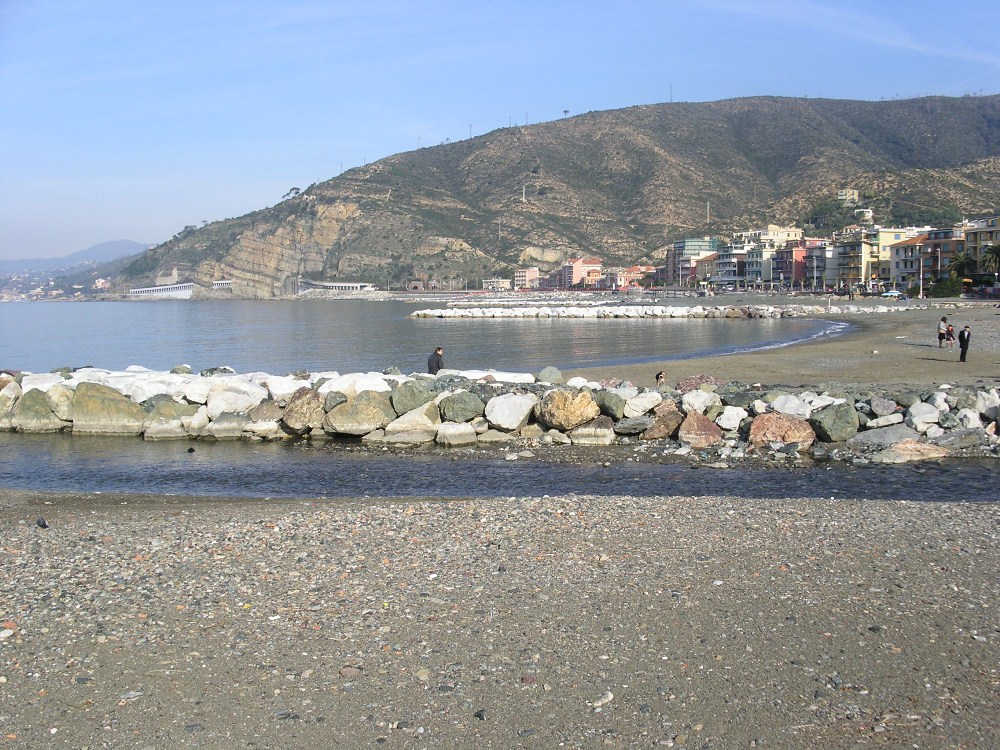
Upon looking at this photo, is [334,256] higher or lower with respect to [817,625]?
higher

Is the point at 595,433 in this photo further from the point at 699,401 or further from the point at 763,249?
the point at 763,249

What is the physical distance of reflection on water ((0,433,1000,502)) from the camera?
11055 millimetres

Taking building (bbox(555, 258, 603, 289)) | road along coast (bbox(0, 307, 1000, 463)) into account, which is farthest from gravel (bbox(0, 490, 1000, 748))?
building (bbox(555, 258, 603, 289))

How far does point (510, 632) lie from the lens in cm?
532

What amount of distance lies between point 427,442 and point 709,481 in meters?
5.43

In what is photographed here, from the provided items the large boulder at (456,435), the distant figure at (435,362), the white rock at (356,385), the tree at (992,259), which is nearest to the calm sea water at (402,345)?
the distant figure at (435,362)

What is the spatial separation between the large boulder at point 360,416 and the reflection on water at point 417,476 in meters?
0.71

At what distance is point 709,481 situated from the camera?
37.9 ft

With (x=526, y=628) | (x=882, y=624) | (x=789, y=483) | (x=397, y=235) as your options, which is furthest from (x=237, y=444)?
(x=397, y=235)

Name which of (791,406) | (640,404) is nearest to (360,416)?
(640,404)

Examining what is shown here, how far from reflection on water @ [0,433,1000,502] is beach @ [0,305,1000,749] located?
2520 mm

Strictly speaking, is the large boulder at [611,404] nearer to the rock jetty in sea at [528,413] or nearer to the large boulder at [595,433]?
the rock jetty in sea at [528,413]

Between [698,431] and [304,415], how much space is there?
721 centimetres

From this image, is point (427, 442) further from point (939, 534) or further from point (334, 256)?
point (334, 256)
